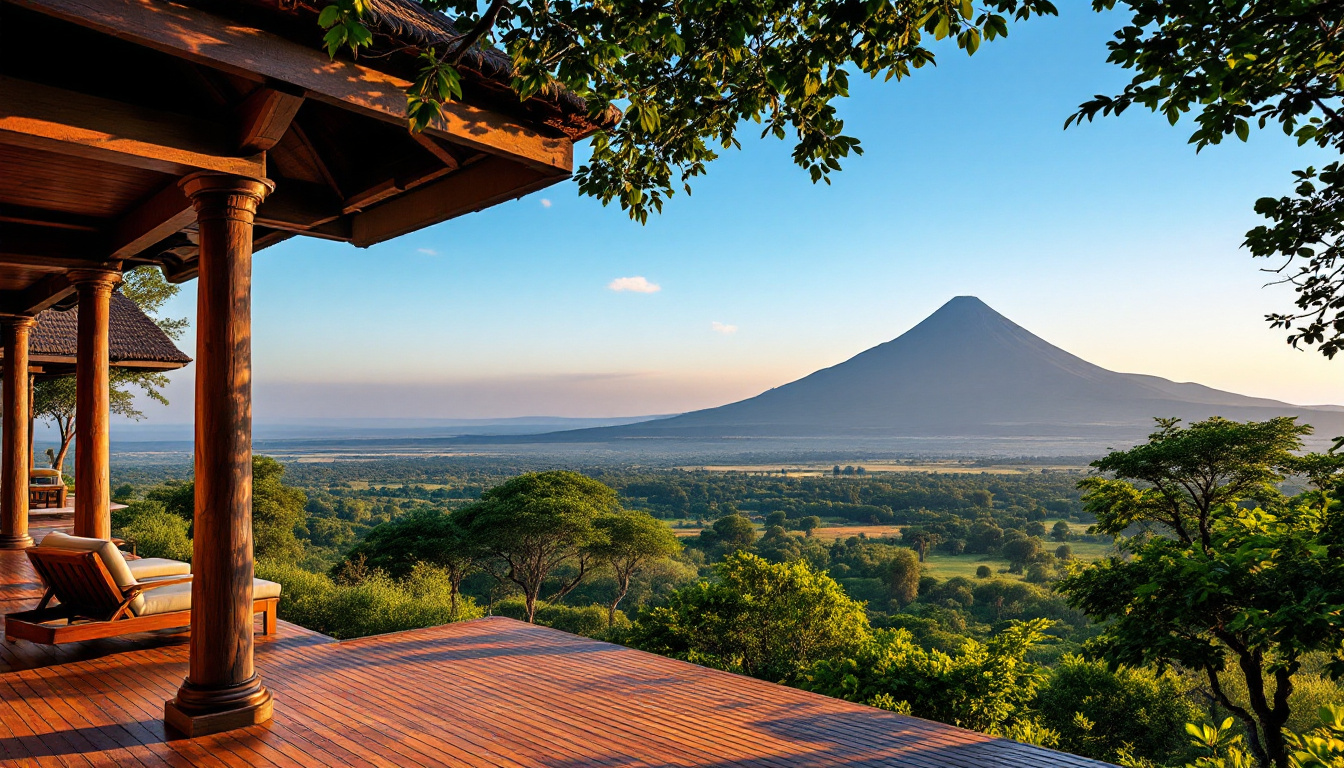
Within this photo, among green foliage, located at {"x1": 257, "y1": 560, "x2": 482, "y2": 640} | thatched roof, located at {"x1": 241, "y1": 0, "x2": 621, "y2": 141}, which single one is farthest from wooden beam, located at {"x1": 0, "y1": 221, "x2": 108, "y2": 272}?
green foliage, located at {"x1": 257, "y1": 560, "x2": 482, "y2": 640}

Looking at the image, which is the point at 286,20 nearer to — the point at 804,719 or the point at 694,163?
the point at 694,163

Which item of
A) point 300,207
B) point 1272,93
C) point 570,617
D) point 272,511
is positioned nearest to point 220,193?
point 300,207

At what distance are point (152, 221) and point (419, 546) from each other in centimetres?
2274

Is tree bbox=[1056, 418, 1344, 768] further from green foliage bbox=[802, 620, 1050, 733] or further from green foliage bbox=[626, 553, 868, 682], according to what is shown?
green foliage bbox=[626, 553, 868, 682]

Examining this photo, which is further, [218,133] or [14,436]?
[14,436]

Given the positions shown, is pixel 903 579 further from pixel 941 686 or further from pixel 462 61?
pixel 462 61

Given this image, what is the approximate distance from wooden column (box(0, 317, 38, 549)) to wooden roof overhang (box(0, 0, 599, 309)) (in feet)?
13.7

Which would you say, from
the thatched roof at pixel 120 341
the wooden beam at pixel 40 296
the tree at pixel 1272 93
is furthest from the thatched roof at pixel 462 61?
the thatched roof at pixel 120 341

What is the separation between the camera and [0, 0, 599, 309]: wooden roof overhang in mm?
3148

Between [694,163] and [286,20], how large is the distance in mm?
2535

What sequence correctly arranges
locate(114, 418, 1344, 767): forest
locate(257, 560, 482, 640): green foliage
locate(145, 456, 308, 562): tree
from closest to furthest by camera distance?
locate(114, 418, 1344, 767): forest → locate(257, 560, 482, 640): green foliage → locate(145, 456, 308, 562): tree

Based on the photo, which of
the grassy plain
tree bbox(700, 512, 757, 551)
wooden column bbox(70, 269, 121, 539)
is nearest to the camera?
wooden column bbox(70, 269, 121, 539)

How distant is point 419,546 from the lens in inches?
1041

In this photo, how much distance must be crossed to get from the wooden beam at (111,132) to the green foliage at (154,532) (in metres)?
9.96
